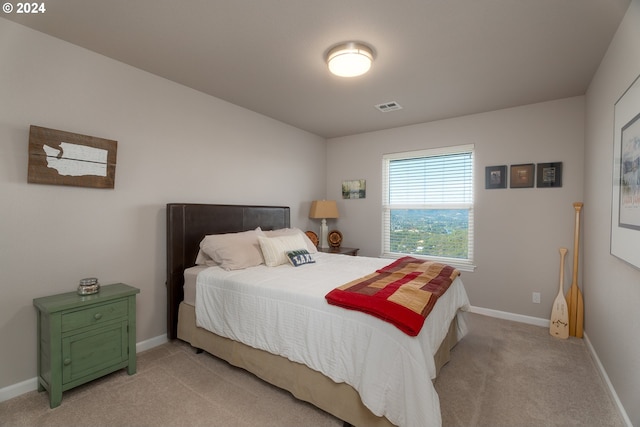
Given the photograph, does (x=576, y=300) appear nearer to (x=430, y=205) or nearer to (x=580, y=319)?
(x=580, y=319)

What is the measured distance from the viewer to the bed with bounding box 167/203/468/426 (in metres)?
1.67

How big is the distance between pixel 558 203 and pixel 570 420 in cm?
223

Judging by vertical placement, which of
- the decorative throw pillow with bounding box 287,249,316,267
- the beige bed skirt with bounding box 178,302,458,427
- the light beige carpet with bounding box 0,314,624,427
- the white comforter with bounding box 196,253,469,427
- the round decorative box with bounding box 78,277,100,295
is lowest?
the light beige carpet with bounding box 0,314,624,427

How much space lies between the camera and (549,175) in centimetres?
319

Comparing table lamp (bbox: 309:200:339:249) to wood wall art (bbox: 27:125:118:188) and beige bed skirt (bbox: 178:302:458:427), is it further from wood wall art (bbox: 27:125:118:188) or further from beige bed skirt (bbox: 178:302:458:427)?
wood wall art (bbox: 27:125:118:188)

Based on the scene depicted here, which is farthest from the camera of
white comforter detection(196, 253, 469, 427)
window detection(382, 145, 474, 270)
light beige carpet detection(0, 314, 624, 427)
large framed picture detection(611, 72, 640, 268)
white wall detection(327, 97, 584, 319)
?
window detection(382, 145, 474, 270)

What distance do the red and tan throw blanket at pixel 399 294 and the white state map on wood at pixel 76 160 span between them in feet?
6.78

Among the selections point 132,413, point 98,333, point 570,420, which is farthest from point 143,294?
point 570,420

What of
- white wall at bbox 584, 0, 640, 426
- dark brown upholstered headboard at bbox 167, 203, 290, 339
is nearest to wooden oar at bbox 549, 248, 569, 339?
white wall at bbox 584, 0, 640, 426

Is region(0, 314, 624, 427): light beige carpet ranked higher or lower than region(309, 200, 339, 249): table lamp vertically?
lower

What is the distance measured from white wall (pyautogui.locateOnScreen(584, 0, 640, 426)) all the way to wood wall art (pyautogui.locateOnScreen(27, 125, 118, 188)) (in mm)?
3547

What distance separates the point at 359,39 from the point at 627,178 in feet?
6.26

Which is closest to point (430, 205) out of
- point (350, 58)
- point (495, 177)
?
point (495, 177)

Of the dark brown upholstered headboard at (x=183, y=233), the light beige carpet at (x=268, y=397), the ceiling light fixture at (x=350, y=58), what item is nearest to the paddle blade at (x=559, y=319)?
the light beige carpet at (x=268, y=397)
